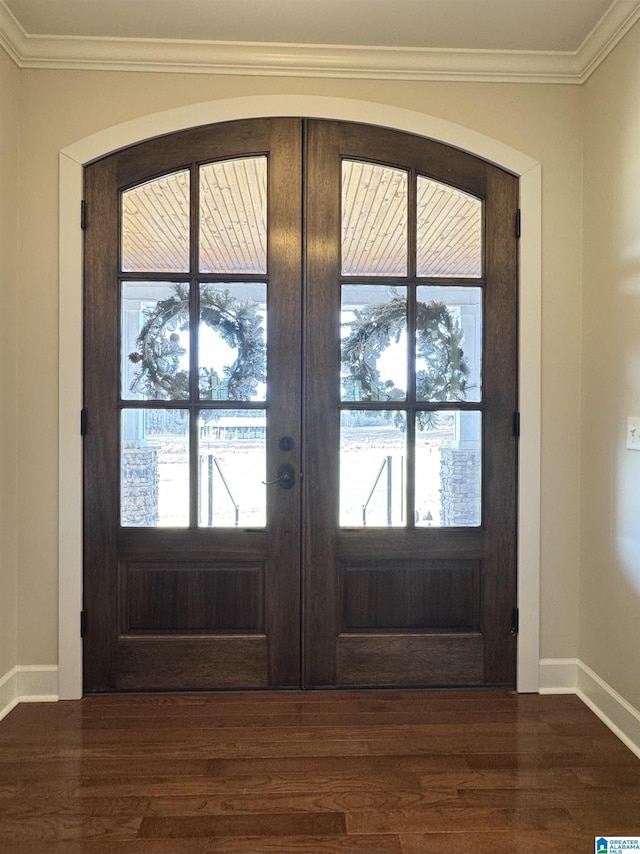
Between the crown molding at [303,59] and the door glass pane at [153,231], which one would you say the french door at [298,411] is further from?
the crown molding at [303,59]

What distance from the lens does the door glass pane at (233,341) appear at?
110 inches

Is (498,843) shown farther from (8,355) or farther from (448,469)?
(8,355)

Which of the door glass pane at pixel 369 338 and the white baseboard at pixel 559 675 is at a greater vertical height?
the door glass pane at pixel 369 338

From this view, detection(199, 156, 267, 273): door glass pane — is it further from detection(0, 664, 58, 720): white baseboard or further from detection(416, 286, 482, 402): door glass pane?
detection(0, 664, 58, 720): white baseboard

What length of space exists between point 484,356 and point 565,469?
0.62m

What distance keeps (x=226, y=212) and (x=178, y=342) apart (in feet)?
1.99

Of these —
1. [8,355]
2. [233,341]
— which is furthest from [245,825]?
[8,355]

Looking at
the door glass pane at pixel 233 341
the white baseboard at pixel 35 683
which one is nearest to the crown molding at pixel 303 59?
the door glass pane at pixel 233 341

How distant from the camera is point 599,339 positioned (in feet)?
8.75

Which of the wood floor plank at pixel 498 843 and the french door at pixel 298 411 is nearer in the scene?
the wood floor plank at pixel 498 843

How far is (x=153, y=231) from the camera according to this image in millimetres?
2771

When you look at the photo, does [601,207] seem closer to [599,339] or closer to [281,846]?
[599,339]

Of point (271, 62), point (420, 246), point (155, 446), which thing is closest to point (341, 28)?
point (271, 62)

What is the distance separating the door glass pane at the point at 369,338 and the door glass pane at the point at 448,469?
0.81 feet
